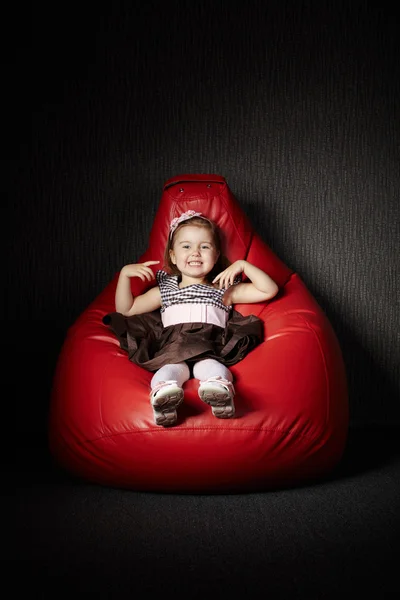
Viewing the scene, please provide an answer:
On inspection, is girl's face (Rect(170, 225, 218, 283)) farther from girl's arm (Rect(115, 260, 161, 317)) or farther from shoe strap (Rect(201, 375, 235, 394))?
shoe strap (Rect(201, 375, 235, 394))

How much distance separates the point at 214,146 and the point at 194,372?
47.9 inches

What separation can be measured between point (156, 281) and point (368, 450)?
1038 mm

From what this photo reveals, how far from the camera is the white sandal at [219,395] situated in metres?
1.62

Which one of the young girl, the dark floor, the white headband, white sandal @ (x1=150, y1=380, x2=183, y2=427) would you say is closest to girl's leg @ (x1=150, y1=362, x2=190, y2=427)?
white sandal @ (x1=150, y1=380, x2=183, y2=427)

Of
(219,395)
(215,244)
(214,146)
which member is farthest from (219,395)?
(214,146)

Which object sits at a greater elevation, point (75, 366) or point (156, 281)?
point (156, 281)

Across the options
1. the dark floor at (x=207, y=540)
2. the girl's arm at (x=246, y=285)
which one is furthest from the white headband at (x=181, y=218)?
the dark floor at (x=207, y=540)

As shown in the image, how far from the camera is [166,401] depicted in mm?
1615

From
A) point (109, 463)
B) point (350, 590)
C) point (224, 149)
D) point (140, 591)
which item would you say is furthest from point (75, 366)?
point (224, 149)

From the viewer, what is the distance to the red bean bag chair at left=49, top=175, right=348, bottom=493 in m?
1.68

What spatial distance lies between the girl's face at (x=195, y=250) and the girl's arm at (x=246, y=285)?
89 mm

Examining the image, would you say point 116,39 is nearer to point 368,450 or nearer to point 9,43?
point 9,43

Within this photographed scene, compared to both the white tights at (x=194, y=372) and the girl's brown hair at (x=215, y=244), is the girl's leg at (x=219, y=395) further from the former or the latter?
the girl's brown hair at (x=215, y=244)

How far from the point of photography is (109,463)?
1745 millimetres
